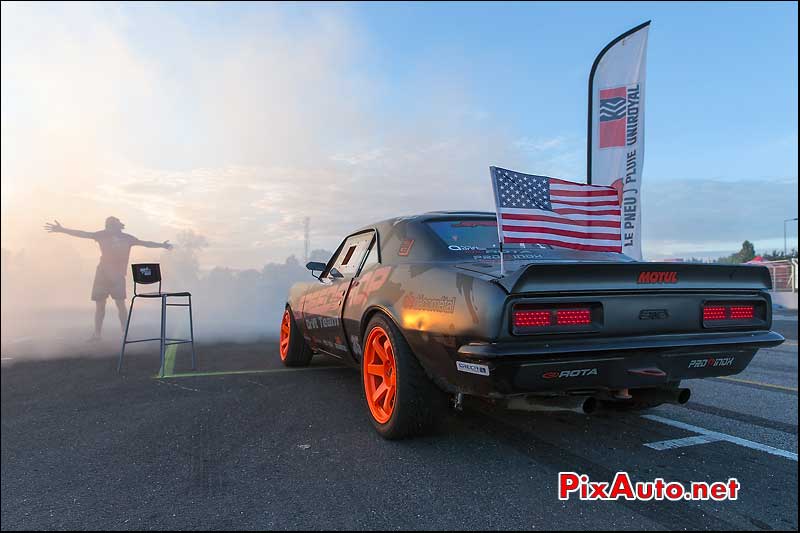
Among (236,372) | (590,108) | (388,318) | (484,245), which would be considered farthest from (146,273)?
(590,108)

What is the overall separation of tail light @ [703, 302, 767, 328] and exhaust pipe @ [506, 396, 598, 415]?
0.77 m

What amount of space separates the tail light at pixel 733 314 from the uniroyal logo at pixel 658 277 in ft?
0.88

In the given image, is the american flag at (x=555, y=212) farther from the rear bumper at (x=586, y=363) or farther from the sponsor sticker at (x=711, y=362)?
the sponsor sticker at (x=711, y=362)

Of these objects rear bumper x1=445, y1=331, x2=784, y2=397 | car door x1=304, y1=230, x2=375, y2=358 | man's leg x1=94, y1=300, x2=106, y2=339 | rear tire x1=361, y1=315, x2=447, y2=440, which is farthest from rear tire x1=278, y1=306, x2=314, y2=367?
man's leg x1=94, y1=300, x2=106, y2=339

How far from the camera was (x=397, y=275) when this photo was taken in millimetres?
3025

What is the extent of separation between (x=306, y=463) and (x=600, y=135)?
7.11 meters

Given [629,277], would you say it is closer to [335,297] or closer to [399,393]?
[399,393]

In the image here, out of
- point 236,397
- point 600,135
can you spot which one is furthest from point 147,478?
point 600,135

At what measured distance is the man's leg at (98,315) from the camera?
340 inches

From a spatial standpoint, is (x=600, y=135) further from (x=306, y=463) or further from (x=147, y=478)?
(x=147, y=478)

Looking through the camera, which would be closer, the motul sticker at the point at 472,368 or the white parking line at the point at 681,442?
the motul sticker at the point at 472,368

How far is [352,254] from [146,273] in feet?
11.4

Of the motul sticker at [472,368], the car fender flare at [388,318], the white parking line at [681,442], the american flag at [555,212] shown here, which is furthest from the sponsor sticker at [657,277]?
the car fender flare at [388,318]

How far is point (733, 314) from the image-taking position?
2.68 meters
